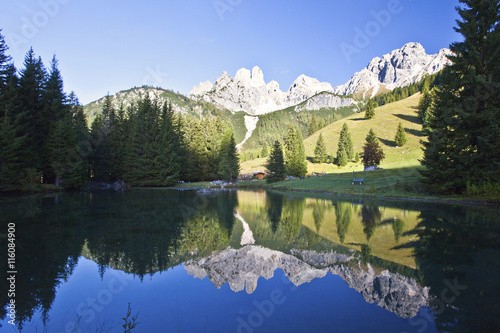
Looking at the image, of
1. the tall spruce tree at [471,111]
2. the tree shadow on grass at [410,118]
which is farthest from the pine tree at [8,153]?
the tree shadow on grass at [410,118]

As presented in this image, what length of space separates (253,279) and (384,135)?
3867 inches

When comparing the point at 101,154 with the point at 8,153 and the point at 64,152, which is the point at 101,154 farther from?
the point at 8,153

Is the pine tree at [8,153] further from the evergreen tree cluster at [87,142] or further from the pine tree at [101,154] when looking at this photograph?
the pine tree at [101,154]

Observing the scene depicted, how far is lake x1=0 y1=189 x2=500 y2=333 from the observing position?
506 centimetres

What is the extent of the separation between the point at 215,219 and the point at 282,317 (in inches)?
460

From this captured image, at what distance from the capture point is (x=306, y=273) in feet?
25.3

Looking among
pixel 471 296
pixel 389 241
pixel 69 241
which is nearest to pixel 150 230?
pixel 69 241

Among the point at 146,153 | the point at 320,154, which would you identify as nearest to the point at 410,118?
the point at 320,154

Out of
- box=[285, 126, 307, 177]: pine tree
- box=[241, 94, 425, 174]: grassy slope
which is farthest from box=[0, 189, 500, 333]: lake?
box=[241, 94, 425, 174]: grassy slope

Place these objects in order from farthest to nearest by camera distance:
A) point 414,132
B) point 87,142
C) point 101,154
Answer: point 414,132, point 101,154, point 87,142

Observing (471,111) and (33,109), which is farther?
(33,109)

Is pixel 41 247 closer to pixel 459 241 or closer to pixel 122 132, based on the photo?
pixel 459 241

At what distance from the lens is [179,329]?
15.8 ft

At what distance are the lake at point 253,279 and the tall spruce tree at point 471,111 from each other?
1126 centimetres
